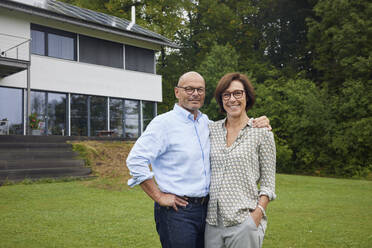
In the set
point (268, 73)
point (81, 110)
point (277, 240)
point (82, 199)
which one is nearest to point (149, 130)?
point (277, 240)

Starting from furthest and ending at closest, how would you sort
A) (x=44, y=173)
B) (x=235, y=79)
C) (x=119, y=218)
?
(x=44, y=173) → (x=119, y=218) → (x=235, y=79)

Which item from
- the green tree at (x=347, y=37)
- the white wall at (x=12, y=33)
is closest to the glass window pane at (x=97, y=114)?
the white wall at (x=12, y=33)

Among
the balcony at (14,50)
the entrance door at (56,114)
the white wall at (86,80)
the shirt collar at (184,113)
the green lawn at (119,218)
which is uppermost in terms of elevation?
the balcony at (14,50)

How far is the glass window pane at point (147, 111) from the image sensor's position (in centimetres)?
2291

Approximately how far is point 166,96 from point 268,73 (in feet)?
28.3

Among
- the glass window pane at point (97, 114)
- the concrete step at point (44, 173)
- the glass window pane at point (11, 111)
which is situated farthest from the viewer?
the glass window pane at point (97, 114)

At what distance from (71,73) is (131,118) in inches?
177

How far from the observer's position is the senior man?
3.10 m

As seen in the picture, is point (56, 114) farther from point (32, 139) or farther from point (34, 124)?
point (32, 139)

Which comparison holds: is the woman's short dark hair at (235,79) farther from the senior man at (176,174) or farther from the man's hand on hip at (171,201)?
the man's hand on hip at (171,201)

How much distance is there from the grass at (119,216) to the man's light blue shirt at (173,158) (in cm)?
331

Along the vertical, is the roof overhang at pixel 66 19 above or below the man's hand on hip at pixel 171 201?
above

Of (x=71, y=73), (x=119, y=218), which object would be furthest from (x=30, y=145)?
(x=119, y=218)

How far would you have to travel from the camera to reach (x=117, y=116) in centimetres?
2164
